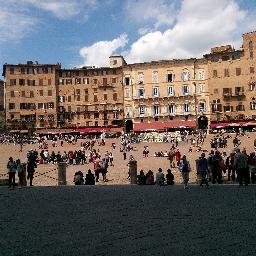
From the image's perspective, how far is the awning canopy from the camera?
71188mm

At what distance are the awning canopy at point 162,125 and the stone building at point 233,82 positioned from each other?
4.13m

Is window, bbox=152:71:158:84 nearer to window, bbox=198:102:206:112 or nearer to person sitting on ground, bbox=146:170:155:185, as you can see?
window, bbox=198:102:206:112

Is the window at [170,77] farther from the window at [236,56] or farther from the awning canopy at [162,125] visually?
the window at [236,56]

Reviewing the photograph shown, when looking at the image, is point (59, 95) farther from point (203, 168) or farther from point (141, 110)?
point (203, 168)

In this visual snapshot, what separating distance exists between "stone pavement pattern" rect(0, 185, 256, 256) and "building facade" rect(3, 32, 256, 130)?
185ft

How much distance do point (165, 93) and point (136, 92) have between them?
512 cm

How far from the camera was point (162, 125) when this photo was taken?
72250 millimetres

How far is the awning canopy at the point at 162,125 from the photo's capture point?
234 feet

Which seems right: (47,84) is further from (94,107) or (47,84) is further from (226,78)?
(226,78)

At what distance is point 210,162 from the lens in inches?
710

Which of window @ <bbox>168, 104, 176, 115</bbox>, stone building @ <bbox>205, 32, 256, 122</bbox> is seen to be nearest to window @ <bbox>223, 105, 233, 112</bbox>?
stone building @ <bbox>205, 32, 256, 122</bbox>

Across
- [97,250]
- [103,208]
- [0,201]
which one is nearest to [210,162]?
[103,208]

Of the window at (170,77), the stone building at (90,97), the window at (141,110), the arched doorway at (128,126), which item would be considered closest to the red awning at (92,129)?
the stone building at (90,97)

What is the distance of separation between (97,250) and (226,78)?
65588 millimetres
